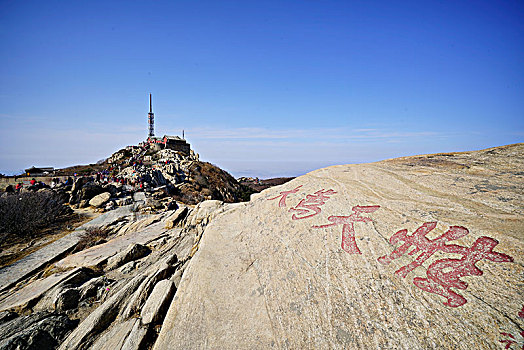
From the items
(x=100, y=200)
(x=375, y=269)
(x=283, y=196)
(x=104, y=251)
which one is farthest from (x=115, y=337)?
(x=100, y=200)

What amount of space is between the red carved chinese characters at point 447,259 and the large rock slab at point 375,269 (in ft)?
0.05

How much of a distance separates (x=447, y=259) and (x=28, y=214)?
2583 cm

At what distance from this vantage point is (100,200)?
964 inches

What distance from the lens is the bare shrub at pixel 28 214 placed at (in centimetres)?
1742

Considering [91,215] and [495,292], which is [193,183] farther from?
[495,292]

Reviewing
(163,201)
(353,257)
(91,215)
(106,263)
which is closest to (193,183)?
(163,201)

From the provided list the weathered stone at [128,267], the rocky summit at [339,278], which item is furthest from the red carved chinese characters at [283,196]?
the weathered stone at [128,267]

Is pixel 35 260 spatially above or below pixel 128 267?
below

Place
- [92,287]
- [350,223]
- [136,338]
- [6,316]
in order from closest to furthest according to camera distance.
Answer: [136,338], [350,223], [6,316], [92,287]

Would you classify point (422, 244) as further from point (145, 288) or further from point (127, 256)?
point (127, 256)

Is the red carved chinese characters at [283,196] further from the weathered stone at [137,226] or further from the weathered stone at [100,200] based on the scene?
the weathered stone at [100,200]

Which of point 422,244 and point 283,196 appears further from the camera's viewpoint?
point 283,196

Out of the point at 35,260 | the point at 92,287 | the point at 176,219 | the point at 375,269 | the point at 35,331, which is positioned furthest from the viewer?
the point at 176,219

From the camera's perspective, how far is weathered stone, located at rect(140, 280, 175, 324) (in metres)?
5.46
